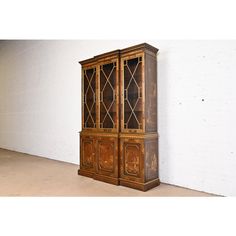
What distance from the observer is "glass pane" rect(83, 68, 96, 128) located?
12.5ft

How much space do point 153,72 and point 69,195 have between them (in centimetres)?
212

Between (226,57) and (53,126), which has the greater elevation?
(226,57)

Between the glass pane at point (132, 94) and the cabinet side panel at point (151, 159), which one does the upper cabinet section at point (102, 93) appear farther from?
the cabinet side panel at point (151, 159)

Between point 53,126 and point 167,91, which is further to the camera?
point 53,126

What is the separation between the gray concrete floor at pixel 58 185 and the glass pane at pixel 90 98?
38.8 inches

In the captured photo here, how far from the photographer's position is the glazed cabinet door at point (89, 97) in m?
3.81

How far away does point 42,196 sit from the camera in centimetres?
280

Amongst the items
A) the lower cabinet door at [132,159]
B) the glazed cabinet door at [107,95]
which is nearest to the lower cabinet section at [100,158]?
the lower cabinet door at [132,159]

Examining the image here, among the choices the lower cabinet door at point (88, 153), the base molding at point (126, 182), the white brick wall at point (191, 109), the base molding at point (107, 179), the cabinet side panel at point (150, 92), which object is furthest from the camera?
the lower cabinet door at point (88, 153)

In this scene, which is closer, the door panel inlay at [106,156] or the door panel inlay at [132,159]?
the door panel inlay at [132,159]

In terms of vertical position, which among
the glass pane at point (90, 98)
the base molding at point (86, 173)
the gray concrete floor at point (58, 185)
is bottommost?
the gray concrete floor at point (58, 185)
